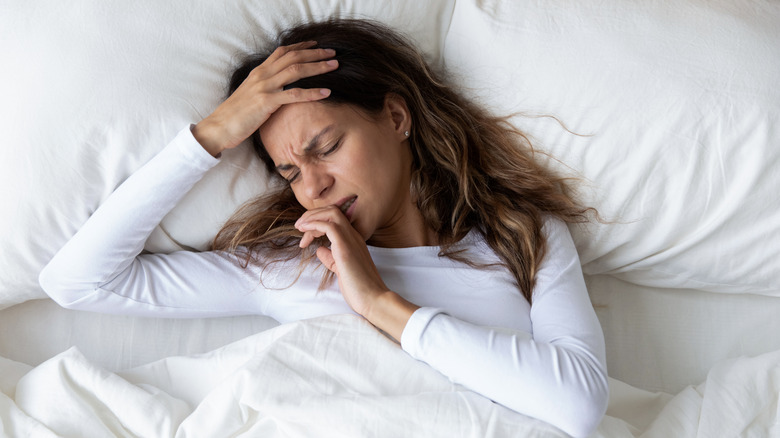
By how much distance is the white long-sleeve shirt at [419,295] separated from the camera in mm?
1099

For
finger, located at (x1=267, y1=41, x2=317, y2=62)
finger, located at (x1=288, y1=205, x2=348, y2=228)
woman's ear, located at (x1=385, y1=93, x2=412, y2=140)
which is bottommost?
finger, located at (x1=288, y1=205, x2=348, y2=228)

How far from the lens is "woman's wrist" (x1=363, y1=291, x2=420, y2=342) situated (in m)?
1.15

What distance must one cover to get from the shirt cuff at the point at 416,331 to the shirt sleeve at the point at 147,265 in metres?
0.34

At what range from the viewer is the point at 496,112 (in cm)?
138

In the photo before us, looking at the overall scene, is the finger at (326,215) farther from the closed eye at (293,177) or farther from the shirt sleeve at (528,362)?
the shirt sleeve at (528,362)

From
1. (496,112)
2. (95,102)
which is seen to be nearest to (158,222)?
(95,102)

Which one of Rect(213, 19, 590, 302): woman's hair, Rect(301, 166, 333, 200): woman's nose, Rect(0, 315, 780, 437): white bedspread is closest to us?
Rect(0, 315, 780, 437): white bedspread

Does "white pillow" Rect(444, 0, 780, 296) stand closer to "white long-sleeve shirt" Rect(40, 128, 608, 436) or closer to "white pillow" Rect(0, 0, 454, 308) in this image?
"white long-sleeve shirt" Rect(40, 128, 608, 436)

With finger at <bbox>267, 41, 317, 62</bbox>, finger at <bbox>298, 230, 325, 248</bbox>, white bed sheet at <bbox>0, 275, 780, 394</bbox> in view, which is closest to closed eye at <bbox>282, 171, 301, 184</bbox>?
finger at <bbox>298, 230, 325, 248</bbox>

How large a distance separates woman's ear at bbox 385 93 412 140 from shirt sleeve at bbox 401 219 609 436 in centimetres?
38

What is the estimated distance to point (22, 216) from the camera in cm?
125

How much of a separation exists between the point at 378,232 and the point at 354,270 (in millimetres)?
212

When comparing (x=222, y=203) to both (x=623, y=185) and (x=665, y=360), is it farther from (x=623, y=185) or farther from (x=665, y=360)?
(x=665, y=360)

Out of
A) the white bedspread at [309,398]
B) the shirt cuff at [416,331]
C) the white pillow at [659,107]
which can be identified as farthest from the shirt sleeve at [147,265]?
the white pillow at [659,107]
